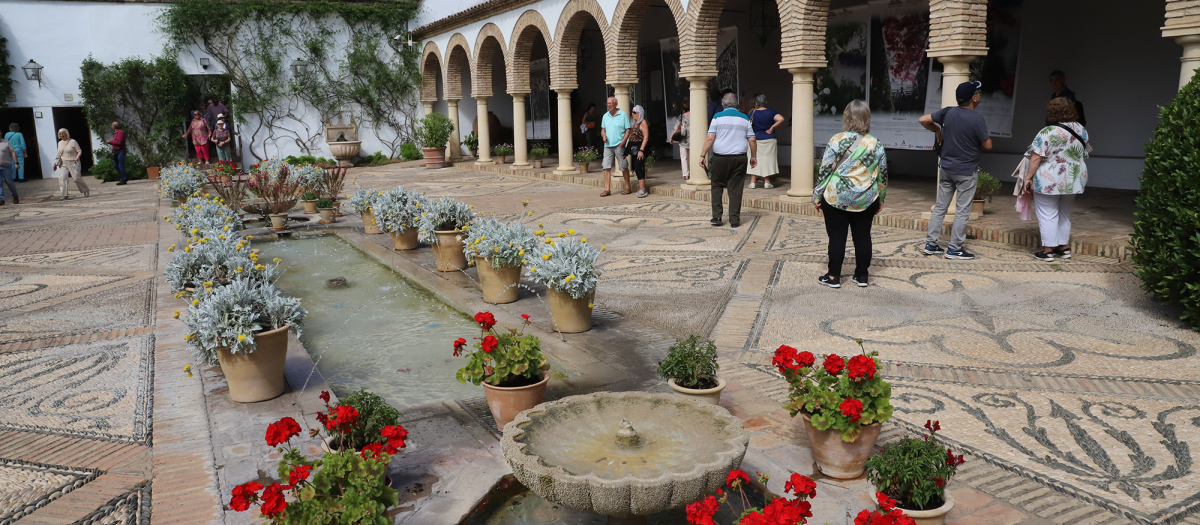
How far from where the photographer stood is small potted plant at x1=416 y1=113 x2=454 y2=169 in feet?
67.6

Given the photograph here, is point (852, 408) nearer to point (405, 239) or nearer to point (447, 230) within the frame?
point (447, 230)

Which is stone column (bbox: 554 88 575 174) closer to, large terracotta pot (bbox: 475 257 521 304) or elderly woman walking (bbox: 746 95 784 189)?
elderly woman walking (bbox: 746 95 784 189)

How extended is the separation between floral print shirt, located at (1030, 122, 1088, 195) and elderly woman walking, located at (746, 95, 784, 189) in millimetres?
5293

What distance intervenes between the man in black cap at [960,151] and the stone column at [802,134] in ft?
10.5

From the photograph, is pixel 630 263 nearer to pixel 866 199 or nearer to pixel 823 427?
pixel 866 199

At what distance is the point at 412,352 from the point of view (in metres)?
5.23

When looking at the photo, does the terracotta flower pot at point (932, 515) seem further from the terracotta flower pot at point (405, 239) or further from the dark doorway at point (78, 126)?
the dark doorway at point (78, 126)

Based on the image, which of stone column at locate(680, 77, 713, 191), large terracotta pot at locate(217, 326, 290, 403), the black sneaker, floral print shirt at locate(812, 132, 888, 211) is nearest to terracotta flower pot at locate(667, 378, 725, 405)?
large terracotta pot at locate(217, 326, 290, 403)

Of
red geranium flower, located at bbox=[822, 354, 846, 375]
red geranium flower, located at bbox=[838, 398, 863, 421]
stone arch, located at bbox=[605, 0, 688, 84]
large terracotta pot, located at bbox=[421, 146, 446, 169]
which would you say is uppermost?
stone arch, located at bbox=[605, 0, 688, 84]

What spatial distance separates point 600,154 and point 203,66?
1062cm

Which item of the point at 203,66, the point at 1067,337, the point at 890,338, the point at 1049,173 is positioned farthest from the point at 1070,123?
the point at 203,66

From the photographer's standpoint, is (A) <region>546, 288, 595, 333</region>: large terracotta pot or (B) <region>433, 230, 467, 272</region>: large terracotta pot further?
(B) <region>433, 230, 467, 272</region>: large terracotta pot

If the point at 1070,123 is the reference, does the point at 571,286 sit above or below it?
below

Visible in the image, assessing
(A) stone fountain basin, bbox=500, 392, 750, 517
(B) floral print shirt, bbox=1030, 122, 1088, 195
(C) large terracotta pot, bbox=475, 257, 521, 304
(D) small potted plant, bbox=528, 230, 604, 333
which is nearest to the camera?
(A) stone fountain basin, bbox=500, 392, 750, 517
